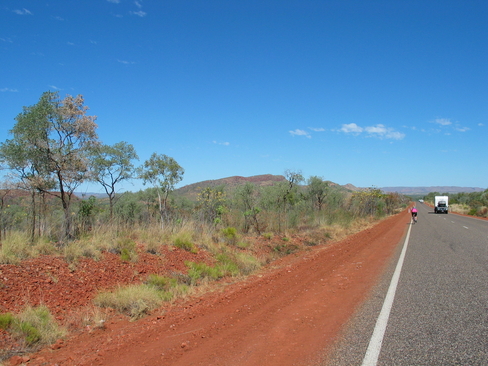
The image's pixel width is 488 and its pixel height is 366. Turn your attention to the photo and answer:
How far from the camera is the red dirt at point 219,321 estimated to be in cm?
424

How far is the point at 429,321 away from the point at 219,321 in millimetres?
3297

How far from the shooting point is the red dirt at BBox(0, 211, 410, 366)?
4.24 metres

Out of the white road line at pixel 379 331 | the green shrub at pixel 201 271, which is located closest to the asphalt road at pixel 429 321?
the white road line at pixel 379 331

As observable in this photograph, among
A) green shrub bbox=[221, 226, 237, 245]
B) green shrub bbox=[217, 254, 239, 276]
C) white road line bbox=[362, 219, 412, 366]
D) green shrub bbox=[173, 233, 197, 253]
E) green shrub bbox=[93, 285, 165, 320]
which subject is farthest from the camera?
green shrub bbox=[221, 226, 237, 245]

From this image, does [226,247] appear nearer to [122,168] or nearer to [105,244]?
[105,244]

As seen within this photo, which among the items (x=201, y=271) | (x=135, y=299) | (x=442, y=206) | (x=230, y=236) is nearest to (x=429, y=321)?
(x=135, y=299)

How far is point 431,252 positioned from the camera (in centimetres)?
1131

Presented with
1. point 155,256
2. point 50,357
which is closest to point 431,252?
point 155,256

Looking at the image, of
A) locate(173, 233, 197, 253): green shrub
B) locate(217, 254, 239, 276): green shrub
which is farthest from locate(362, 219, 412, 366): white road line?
locate(173, 233, 197, 253): green shrub

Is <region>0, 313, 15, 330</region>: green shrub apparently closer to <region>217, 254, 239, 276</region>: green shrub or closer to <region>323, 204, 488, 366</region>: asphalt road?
<region>323, 204, 488, 366</region>: asphalt road

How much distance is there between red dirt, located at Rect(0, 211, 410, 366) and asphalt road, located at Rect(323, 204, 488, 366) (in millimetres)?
328

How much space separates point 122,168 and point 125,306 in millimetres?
16429

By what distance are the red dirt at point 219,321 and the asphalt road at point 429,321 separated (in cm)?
33

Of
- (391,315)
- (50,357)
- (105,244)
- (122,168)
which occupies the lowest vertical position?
(50,357)
